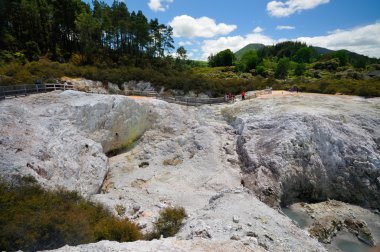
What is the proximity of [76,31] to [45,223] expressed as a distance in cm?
5335

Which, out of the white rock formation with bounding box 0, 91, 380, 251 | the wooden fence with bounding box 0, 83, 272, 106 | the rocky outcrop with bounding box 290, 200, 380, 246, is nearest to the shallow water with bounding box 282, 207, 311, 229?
the rocky outcrop with bounding box 290, 200, 380, 246

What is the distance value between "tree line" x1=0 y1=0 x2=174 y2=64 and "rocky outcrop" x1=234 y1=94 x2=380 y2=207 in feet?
121

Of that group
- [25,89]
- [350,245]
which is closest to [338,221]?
[350,245]

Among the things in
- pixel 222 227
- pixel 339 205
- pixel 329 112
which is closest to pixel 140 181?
pixel 222 227

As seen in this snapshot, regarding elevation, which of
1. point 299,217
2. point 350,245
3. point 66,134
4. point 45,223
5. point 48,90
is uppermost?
point 48,90

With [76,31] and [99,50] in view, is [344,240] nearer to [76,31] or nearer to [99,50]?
[99,50]

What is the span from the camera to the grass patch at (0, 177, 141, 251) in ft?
34.3

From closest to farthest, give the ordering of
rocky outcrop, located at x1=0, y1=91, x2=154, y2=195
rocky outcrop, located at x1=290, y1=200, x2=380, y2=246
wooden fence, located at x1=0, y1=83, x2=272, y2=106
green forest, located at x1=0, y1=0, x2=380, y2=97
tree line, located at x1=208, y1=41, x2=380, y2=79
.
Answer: rocky outcrop, located at x1=0, y1=91, x2=154, y2=195
rocky outcrop, located at x1=290, y1=200, x2=380, y2=246
wooden fence, located at x1=0, y1=83, x2=272, y2=106
green forest, located at x1=0, y1=0, x2=380, y2=97
tree line, located at x1=208, y1=41, x2=380, y2=79

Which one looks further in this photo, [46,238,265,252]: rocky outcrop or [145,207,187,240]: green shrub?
[145,207,187,240]: green shrub

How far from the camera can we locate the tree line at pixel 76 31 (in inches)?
1948

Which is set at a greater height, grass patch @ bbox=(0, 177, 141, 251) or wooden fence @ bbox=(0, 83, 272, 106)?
wooden fence @ bbox=(0, 83, 272, 106)

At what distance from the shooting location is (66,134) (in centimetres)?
2286

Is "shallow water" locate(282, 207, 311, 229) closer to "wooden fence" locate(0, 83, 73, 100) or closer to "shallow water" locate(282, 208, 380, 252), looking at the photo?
"shallow water" locate(282, 208, 380, 252)

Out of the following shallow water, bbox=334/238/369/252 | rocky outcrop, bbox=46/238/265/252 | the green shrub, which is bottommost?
shallow water, bbox=334/238/369/252
